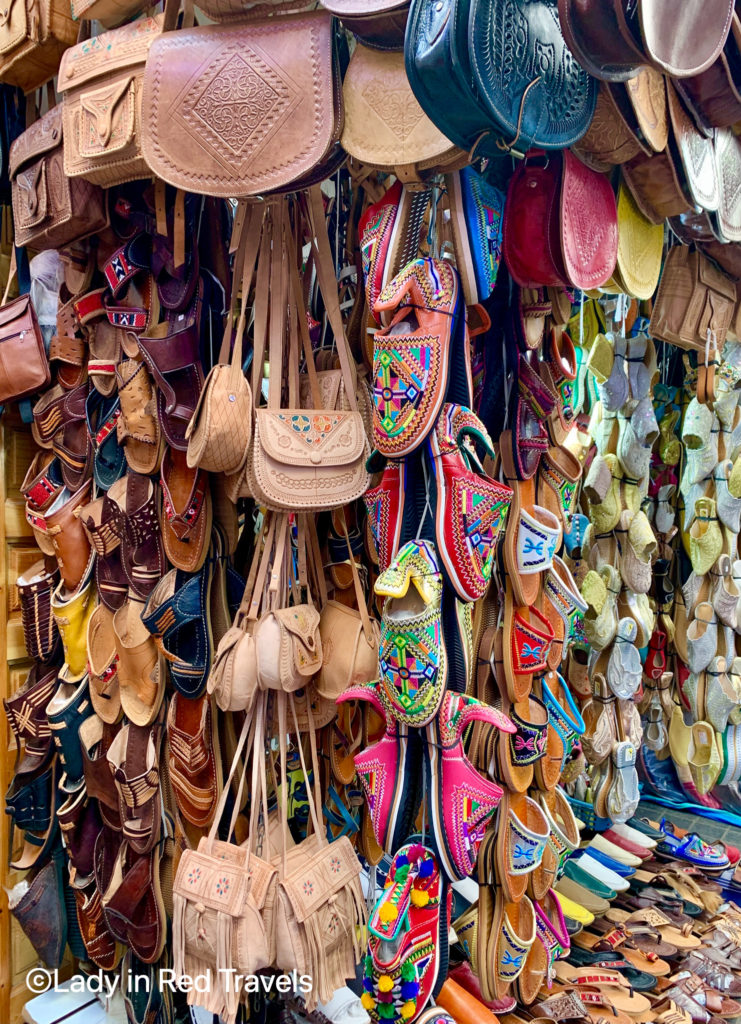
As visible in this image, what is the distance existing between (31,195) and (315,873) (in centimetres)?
177

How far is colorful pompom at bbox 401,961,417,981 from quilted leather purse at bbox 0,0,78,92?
86.0 inches

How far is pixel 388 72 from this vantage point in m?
1.27

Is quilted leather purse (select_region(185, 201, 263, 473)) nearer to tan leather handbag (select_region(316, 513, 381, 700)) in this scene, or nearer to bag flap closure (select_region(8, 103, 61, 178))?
tan leather handbag (select_region(316, 513, 381, 700))

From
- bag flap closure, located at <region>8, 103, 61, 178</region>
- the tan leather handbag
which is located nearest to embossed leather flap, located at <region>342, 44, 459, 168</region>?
the tan leather handbag

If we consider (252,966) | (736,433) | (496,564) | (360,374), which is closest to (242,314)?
(360,374)

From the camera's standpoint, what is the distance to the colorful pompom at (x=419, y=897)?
1.31m

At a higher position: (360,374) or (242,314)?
(242,314)

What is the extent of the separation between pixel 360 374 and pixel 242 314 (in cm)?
29

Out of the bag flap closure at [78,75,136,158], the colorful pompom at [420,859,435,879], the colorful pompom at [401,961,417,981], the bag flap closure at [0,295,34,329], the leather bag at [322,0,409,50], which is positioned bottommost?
the colorful pompom at [401,961,417,981]

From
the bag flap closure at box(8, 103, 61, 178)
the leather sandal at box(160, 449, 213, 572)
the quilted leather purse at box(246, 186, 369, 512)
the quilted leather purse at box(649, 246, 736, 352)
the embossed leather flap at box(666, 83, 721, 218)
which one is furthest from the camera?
the quilted leather purse at box(649, 246, 736, 352)

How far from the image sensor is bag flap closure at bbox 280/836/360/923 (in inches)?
61.6

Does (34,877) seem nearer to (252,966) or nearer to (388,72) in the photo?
(252,966)

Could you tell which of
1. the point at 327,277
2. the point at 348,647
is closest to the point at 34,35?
the point at 327,277

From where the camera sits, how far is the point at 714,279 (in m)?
2.04
